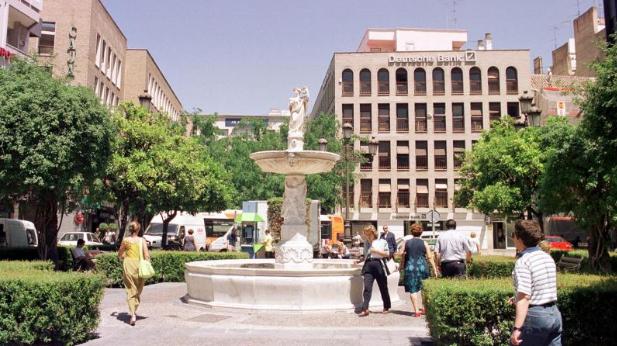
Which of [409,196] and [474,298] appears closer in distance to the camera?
[474,298]

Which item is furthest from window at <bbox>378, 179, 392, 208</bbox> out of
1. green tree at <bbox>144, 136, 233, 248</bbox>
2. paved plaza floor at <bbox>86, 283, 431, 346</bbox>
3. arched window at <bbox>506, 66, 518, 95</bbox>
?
paved plaza floor at <bbox>86, 283, 431, 346</bbox>

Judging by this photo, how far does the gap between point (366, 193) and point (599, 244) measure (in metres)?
30.4

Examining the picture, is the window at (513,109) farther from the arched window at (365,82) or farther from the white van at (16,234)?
the white van at (16,234)

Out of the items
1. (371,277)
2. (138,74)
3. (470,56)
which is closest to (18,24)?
(138,74)

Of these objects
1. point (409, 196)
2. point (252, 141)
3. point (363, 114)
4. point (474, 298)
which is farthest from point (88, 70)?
point (474, 298)

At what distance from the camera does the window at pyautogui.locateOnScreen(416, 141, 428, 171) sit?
4628 centimetres

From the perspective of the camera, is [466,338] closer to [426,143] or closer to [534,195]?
[534,195]

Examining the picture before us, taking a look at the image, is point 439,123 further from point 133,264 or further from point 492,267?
point 133,264

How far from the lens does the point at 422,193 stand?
45.8 m

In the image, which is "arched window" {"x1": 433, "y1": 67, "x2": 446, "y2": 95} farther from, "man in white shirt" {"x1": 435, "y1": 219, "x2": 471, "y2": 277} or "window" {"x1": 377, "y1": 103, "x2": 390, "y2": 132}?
"man in white shirt" {"x1": 435, "y1": 219, "x2": 471, "y2": 277}

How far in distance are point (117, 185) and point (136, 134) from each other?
2369mm

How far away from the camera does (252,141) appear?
1615 inches

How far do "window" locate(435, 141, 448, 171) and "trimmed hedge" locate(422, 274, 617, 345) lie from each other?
133 ft

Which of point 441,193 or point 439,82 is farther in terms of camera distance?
point 439,82
